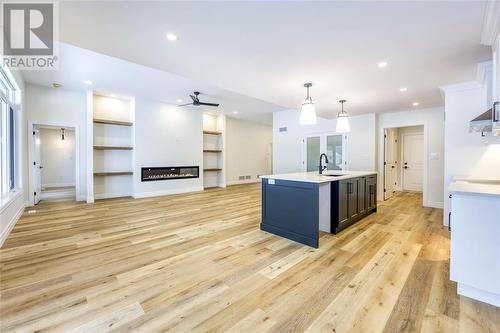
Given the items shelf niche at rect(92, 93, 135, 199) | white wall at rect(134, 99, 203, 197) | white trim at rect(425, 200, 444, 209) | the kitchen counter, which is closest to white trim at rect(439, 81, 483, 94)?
the kitchen counter

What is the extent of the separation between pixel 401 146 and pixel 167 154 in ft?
26.0

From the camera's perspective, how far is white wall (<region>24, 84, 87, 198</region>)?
5336mm

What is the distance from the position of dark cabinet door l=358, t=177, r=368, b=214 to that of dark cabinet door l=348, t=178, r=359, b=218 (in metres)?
0.15

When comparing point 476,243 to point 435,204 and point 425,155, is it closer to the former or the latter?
point 435,204

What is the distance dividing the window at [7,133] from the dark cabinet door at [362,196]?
5970 mm

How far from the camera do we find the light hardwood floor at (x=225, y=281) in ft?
5.34

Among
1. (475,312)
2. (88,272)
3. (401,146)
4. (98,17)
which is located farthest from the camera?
(401,146)

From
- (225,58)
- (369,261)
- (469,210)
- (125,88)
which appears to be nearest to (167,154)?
(125,88)

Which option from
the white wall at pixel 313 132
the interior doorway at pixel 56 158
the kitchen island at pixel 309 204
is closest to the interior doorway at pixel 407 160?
the white wall at pixel 313 132

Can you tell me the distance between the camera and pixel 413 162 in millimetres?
7582

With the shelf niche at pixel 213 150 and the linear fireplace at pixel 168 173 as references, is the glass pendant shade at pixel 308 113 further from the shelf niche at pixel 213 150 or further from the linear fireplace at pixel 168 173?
the shelf niche at pixel 213 150

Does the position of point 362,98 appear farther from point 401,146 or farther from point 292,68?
point 401,146

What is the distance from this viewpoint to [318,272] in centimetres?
233

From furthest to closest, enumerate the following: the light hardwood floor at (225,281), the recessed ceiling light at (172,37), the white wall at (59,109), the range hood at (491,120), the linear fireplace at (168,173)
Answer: the linear fireplace at (168,173) → the white wall at (59,109) → the recessed ceiling light at (172,37) → the range hood at (491,120) → the light hardwood floor at (225,281)
